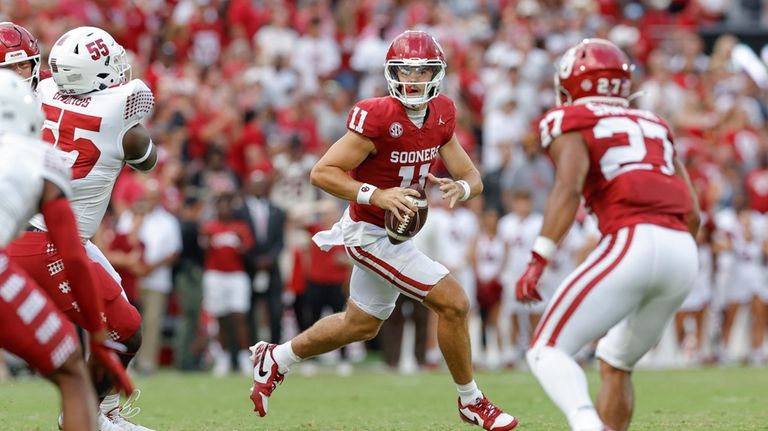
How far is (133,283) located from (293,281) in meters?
1.77

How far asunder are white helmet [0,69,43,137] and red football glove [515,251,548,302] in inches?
85.6

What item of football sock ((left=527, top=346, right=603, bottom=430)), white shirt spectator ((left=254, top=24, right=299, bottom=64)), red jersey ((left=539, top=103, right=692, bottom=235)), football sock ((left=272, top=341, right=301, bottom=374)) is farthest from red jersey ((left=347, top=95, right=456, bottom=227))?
white shirt spectator ((left=254, top=24, right=299, bottom=64))

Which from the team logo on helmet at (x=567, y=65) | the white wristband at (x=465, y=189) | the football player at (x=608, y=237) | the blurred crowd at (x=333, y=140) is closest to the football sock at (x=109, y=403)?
the white wristband at (x=465, y=189)

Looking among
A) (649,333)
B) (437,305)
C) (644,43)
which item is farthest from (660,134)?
(644,43)

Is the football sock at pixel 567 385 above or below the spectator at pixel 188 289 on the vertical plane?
above

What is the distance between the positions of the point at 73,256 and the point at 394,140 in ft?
7.95

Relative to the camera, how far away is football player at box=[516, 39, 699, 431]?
5434mm

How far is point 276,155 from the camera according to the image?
49.2 ft

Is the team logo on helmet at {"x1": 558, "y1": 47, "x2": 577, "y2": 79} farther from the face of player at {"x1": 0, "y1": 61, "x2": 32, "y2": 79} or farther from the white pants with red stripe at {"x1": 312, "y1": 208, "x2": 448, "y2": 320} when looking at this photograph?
the face of player at {"x1": 0, "y1": 61, "x2": 32, "y2": 79}

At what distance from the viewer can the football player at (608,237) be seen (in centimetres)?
543

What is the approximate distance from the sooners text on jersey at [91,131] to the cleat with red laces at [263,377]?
1.41 meters

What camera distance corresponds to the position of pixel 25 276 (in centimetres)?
500

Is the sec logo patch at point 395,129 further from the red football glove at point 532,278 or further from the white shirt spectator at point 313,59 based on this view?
the white shirt spectator at point 313,59

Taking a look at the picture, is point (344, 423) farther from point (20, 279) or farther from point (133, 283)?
point (133, 283)
